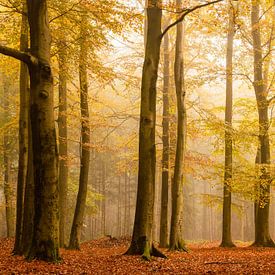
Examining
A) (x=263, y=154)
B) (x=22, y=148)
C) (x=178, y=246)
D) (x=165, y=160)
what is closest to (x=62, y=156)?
(x=22, y=148)

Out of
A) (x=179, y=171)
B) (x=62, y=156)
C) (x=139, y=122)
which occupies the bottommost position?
(x=179, y=171)

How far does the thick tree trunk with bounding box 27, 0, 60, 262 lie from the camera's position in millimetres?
7672

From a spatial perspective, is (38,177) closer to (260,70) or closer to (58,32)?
(58,32)

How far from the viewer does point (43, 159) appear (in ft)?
25.5

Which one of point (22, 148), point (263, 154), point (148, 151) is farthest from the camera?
point (263, 154)

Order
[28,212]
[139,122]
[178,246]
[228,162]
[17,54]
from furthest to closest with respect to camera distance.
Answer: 1. [228,162]
2. [139,122]
3. [178,246]
4. [28,212]
5. [17,54]

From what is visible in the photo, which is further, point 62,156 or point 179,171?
point 62,156

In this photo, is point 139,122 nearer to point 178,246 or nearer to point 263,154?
point 178,246

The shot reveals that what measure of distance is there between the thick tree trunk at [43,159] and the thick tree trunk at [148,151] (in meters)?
2.16

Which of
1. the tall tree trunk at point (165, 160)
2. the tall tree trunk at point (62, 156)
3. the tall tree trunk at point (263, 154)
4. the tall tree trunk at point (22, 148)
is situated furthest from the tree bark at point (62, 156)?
the tall tree trunk at point (263, 154)

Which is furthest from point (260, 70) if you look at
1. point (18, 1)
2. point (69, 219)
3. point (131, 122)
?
point (131, 122)

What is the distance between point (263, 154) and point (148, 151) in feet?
24.4

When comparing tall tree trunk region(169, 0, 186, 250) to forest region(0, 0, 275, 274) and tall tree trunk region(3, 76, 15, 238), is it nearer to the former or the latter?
forest region(0, 0, 275, 274)

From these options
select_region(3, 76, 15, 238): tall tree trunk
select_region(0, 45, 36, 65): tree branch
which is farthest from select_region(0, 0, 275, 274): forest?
select_region(3, 76, 15, 238): tall tree trunk
